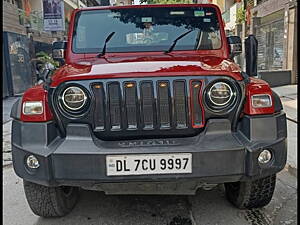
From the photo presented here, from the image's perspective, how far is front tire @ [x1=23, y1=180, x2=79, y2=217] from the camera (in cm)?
262

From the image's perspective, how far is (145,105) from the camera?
2326 millimetres

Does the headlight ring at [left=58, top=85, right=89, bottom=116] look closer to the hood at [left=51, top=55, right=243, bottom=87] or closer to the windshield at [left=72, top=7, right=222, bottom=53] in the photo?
the hood at [left=51, top=55, right=243, bottom=87]

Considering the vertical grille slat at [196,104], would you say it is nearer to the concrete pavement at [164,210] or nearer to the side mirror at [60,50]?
the concrete pavement at [164,210]

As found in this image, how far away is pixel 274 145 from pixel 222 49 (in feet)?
4.86

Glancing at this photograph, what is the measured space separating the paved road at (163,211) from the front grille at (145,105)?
0.92 m

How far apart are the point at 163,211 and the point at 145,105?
3.75 ft

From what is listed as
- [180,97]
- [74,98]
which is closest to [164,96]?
[180,97]

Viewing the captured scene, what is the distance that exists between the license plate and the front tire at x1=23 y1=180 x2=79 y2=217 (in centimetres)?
74

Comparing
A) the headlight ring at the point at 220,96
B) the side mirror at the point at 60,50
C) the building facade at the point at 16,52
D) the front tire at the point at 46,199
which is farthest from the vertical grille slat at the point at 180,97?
the building facade at the point at 16,52

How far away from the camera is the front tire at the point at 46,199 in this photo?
2.62 metres

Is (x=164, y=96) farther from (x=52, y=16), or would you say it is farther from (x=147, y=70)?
(x=52, y=16)

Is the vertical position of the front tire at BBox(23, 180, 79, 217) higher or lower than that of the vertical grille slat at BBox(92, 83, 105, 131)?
lower

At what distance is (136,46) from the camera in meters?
3.35

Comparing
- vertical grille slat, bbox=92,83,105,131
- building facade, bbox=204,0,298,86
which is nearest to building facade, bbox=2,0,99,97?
building facade, bbox=204,0,298,86
